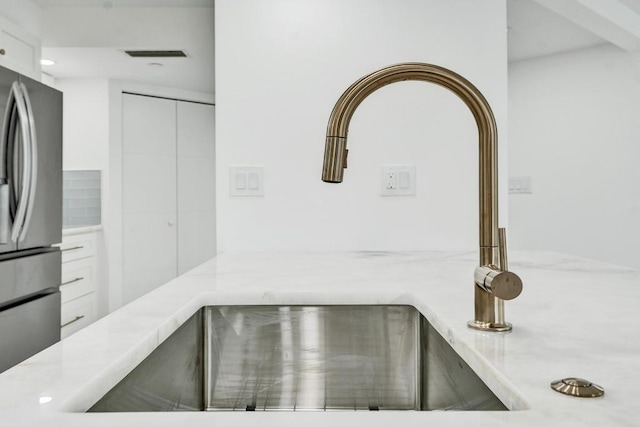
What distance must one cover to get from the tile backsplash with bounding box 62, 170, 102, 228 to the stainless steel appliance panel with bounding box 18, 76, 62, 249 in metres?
1.88

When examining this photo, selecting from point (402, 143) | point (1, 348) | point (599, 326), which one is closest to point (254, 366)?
point (599, 326)

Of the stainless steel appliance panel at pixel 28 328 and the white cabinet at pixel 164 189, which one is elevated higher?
the white cabinet at pixel 164 189

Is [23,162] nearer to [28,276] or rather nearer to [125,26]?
[28,276]

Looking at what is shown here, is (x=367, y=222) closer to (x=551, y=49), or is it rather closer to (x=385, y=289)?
(x=385, y=289)

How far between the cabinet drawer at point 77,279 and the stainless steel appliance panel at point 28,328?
4.02 ft

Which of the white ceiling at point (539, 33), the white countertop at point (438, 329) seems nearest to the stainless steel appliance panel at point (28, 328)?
the white countertop at point (438, 329)

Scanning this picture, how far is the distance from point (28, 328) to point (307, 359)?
1888 millimetres

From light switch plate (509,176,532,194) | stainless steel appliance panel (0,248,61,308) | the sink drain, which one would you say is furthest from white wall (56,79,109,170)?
the sink drain

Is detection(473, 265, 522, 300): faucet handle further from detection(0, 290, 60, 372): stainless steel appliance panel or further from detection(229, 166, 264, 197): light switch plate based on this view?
detection(0, 290, 60, 372): stainless steel appliance panel

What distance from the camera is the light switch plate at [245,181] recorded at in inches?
69.4

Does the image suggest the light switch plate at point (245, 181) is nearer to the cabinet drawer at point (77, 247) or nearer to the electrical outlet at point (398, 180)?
the electrical outlet at point (398, 180)

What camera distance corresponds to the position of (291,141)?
178 centimetres

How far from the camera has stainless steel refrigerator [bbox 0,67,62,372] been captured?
6.83ft

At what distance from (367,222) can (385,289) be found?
2.82 ft
